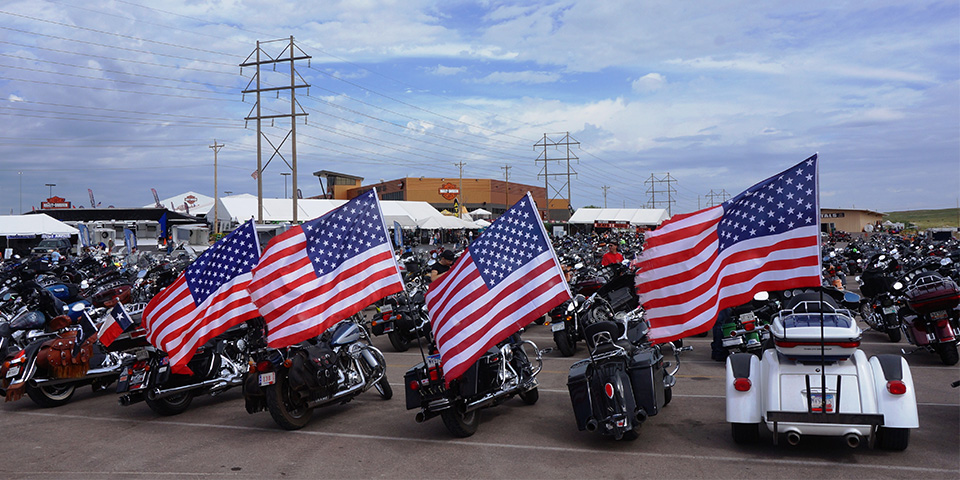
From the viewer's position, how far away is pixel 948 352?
997 centimetres

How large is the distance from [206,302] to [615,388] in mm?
5048

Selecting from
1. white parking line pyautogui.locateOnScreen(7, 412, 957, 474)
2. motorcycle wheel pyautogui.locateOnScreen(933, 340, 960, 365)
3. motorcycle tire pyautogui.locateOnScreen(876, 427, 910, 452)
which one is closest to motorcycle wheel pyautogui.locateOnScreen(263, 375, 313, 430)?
white parking line pyautogui.locateOnScreen(7, 412, 957, 474)

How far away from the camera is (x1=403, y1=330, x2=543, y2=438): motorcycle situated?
734 centimetres

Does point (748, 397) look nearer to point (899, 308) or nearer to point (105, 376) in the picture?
point (899, 308)

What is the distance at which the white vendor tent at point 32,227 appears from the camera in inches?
1662

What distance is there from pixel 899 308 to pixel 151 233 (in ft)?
210

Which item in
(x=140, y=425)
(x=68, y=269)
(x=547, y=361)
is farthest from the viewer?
(x=68, y=269)

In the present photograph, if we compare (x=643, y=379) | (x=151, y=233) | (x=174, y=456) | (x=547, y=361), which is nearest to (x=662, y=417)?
(x=643, y=379)

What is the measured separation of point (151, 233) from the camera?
64875mm

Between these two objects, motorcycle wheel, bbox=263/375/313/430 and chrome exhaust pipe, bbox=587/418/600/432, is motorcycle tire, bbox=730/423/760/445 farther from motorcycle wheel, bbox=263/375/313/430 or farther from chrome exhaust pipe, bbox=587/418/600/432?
motorcycle wheel, bbox=263/375/313/430

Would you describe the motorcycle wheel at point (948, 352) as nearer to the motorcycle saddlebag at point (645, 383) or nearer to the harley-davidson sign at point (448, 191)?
the motorcycle saddlebag at point (645, 383)

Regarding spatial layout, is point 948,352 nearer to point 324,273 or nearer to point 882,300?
point 882,300

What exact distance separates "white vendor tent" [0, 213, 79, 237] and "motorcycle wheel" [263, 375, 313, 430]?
40.5 m

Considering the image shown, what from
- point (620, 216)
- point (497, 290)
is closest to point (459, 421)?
point (497, 290)
